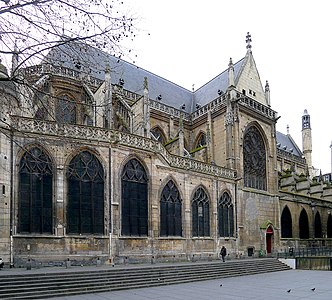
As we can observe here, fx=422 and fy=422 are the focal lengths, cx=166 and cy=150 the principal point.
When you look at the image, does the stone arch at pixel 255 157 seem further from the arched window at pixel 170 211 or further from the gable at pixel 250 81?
the arched window at pixel 170 211

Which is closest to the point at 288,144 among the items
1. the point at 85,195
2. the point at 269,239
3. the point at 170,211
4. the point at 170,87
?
the point at 170,87

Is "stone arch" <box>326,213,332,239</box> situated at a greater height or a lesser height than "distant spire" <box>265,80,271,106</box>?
lesser

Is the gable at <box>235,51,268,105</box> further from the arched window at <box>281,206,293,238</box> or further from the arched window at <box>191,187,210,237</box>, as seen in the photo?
the arched window at <box>191,187,210,237</box>

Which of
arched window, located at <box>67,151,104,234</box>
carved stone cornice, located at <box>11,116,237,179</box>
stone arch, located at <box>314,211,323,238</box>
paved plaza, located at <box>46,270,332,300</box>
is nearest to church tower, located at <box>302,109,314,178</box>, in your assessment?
stone arch, located at <box>314,211,323,238</box>

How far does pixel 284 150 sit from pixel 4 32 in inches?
2087

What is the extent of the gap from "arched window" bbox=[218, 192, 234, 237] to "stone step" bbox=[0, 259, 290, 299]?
7.67 meters

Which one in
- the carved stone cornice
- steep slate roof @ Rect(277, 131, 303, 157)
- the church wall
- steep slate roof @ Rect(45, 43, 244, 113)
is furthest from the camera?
steep slate roof @ Rect(277, 131, 303, 157)

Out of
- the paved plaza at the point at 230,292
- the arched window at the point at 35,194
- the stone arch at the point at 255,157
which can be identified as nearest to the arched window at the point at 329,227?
the stone arch at the point at 255,157

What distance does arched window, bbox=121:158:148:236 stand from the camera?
2408cm

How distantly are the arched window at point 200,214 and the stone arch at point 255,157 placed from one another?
22.0 ft

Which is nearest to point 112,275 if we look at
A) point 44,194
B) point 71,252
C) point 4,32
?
point 71,252

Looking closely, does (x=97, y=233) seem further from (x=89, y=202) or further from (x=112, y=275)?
(x=112, y=275)

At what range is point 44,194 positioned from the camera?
2117cm

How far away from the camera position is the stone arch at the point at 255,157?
36438 millimetres
